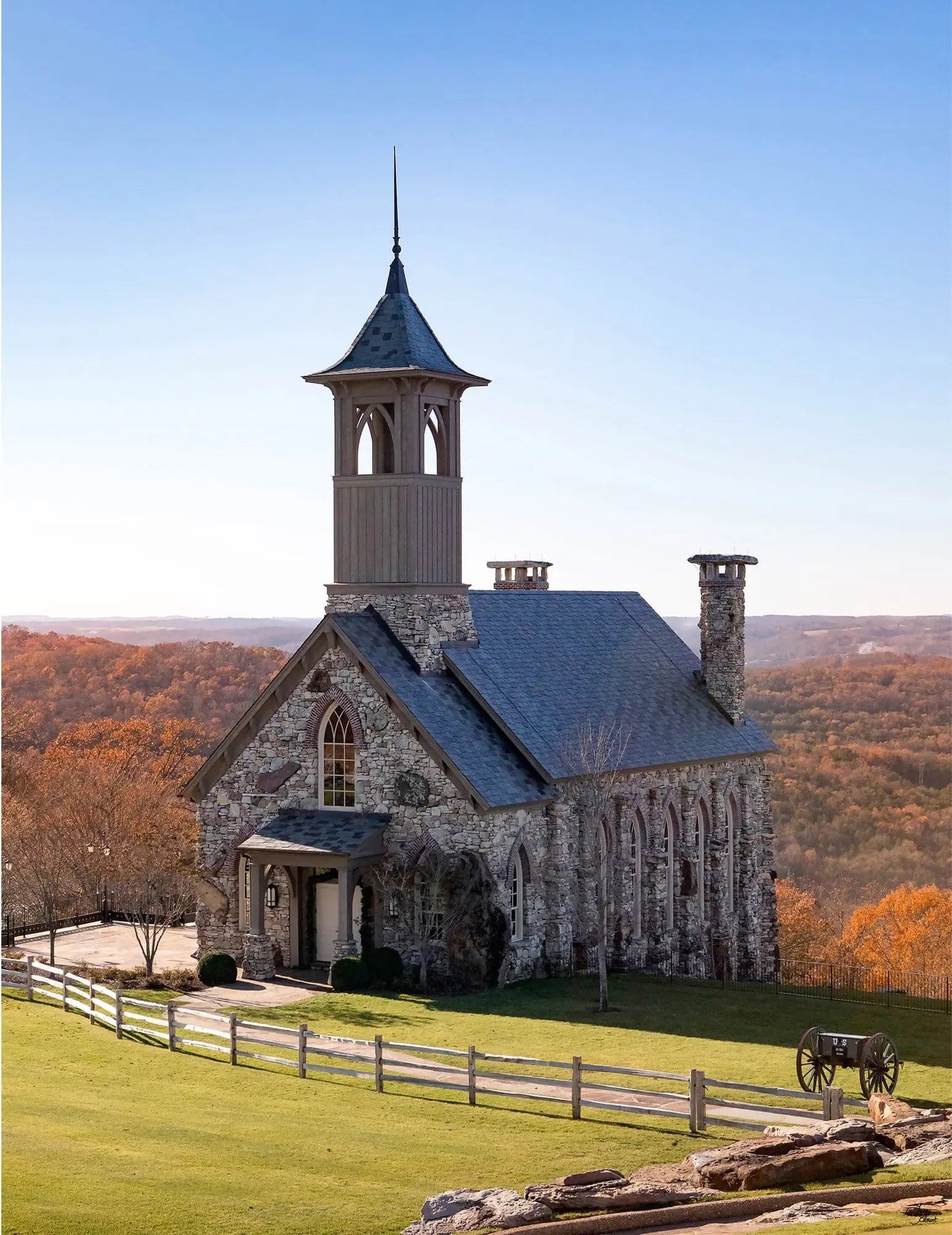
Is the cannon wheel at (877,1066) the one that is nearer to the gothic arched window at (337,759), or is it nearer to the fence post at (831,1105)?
the fence post at (831,1105)

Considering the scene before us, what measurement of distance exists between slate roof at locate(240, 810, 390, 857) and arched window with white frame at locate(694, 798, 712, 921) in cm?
1025

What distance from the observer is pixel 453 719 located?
37.8 m

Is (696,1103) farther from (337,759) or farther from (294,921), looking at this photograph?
(337,759)

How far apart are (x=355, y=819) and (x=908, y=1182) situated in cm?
1845

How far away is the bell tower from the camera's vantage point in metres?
39.6

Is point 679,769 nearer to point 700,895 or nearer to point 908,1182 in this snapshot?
point 700,895

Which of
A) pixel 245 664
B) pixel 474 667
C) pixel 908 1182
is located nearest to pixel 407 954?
pixel 474 667

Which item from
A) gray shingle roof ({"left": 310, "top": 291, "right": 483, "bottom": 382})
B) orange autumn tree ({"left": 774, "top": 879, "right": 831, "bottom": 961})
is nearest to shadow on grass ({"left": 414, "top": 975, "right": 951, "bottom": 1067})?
gray shingle roof ({"left": 310, "top": 291, "right": 483, "bottom": 382})

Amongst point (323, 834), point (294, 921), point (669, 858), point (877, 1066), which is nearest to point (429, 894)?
point (323, 834)

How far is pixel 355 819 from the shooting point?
3709 cm

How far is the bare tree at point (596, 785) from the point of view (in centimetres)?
3759

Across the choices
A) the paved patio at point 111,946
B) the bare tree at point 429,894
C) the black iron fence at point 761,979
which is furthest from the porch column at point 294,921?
the black iron fence at point 761,979

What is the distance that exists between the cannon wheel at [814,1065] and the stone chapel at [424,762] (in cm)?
925

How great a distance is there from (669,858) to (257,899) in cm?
1142
